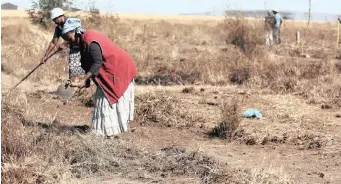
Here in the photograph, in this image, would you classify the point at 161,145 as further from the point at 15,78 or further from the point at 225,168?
the point at 15,78

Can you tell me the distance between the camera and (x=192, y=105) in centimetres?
1026

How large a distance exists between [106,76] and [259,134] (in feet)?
7.21

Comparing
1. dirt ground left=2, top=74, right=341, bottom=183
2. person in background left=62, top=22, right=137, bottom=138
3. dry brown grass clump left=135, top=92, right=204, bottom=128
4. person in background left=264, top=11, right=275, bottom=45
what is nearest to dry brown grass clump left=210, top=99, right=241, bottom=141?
dirt ground left=2, top=74, right=341, bottom=183

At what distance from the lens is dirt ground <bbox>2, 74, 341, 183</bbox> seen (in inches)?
260

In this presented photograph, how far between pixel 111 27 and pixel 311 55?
683cm

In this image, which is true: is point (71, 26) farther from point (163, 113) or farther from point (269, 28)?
point (269, 28)

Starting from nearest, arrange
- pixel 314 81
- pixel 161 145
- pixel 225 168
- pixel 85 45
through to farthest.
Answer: pixel 225 168, pixel 85 45, pixel 161 145, pixel 314 81

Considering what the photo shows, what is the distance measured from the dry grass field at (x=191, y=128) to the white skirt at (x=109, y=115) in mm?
153

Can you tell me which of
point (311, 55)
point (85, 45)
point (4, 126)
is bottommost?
point (311, 55)

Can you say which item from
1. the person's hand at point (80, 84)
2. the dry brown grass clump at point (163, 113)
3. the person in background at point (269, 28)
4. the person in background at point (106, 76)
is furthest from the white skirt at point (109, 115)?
the person in background at point (269, 28)

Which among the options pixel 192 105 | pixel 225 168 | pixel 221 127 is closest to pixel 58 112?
pixel 192 105

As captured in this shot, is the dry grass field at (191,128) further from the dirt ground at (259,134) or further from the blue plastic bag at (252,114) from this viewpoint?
the blue plastic bag at (252,114)

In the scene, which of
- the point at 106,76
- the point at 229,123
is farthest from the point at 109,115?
the point at 229,123

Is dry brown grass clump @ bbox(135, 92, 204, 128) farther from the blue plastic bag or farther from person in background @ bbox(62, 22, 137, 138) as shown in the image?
person in background @ bbox(62, 22, 137, 138)
